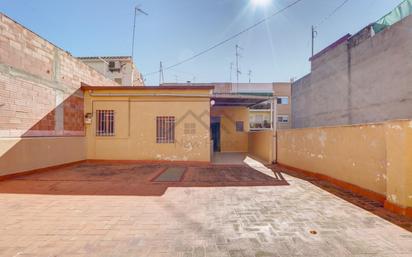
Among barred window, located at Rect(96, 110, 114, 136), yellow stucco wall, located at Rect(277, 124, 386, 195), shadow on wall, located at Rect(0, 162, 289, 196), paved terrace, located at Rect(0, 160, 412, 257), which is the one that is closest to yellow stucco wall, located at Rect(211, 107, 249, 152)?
yellow stucco wall, located at Rect(277, 124, 386, 195)

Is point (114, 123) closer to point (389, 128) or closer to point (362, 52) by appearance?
point (389, 128)

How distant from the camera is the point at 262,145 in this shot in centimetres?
1073

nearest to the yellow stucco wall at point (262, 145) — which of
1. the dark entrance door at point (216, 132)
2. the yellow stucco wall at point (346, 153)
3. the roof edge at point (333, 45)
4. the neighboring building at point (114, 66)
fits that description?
the yellow stucco wall at point (346, 153)

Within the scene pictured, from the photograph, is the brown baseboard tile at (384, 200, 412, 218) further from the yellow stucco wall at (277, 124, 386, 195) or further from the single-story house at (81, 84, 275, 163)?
the single-story house at (81, 84, 275, 163)

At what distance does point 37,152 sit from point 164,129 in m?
4.69

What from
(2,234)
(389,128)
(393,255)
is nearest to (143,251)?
(2,234)

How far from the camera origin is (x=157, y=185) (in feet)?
Answer: 17.9

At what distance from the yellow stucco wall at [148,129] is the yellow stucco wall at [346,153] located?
4069mm

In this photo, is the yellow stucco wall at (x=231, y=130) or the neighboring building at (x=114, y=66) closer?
the yellow stucco wall at (x=231, y=130)

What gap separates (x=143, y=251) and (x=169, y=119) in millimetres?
7123

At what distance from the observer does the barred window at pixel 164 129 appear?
916 cm

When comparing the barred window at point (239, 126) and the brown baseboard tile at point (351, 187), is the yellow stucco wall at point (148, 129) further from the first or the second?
the barred window at point (239, 126)

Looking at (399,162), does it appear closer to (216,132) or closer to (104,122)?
(104,122)

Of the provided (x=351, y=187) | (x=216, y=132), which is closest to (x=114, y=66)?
(x=216, y=132)
